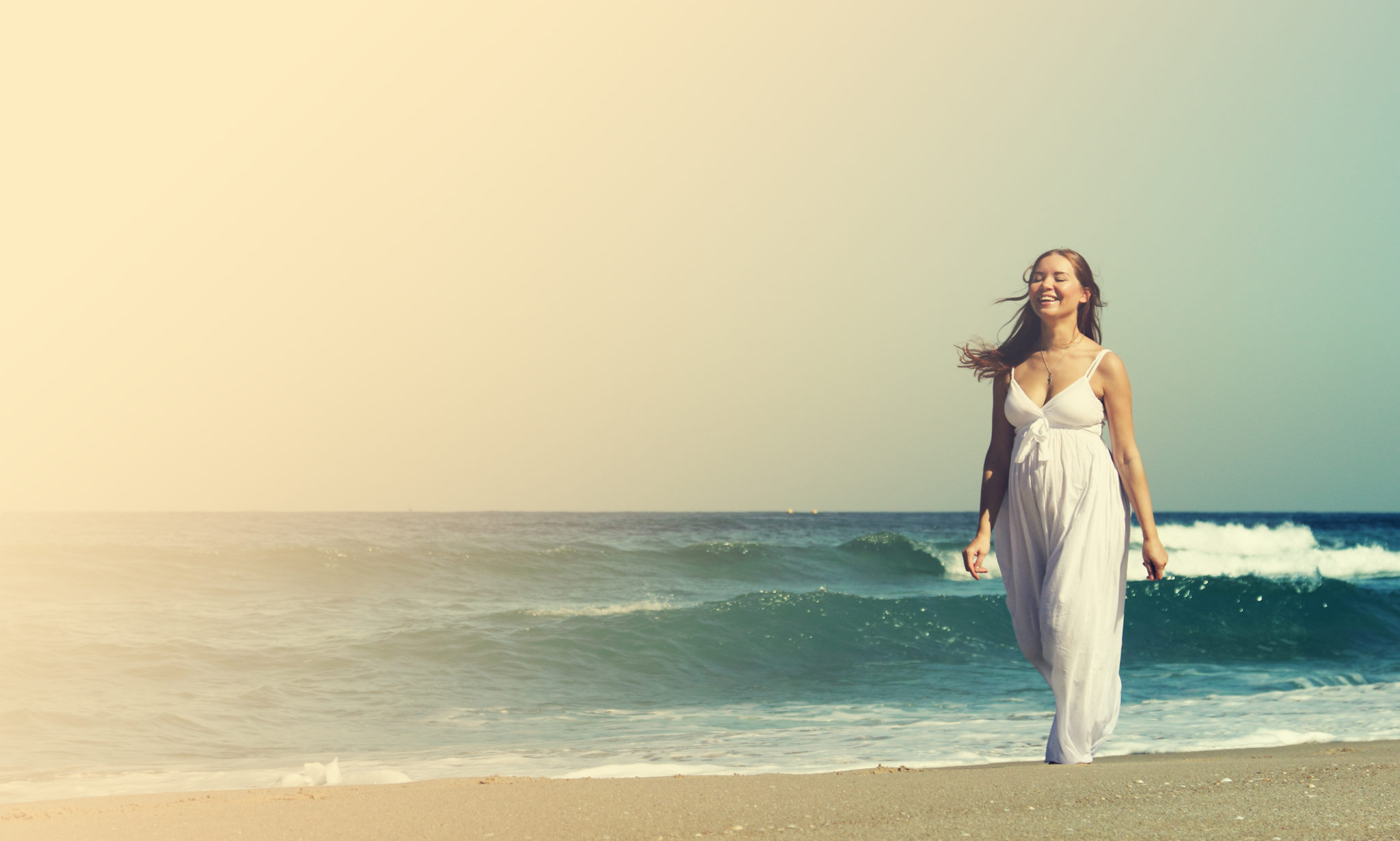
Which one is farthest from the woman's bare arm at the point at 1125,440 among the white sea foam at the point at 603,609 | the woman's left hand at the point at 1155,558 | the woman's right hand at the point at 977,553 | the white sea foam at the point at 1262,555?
the white sea foam at the point at 1262,555

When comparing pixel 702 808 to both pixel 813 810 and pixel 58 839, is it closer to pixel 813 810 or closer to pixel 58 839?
pixel 813 810

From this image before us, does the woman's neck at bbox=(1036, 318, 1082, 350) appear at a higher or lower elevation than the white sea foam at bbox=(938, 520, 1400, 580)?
higher

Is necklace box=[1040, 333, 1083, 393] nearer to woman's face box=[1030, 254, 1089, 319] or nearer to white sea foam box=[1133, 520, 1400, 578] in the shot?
woman's face box=[1030, 254, 1089, 319]

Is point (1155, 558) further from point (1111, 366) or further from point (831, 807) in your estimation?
point (831, 807)

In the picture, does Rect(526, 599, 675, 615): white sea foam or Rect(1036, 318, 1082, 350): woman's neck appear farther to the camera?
Rect(526, 599, 675, 615): white sea foam

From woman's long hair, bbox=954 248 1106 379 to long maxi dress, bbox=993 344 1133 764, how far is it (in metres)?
0.24

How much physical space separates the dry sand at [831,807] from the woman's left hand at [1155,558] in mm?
787

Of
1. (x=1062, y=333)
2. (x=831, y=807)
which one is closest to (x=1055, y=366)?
(x=1062, y=333)

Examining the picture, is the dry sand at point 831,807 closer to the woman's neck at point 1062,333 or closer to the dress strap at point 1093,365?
the dress strap at point 1093,365

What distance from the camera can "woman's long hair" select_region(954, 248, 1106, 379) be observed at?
431cm

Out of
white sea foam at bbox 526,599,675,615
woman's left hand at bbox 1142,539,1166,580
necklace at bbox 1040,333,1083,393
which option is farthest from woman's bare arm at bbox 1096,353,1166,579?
white sea foam at bbox 526,599,675,615

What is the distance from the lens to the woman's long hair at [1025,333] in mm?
4309

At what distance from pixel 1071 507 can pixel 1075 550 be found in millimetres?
178

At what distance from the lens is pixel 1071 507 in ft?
13.5
